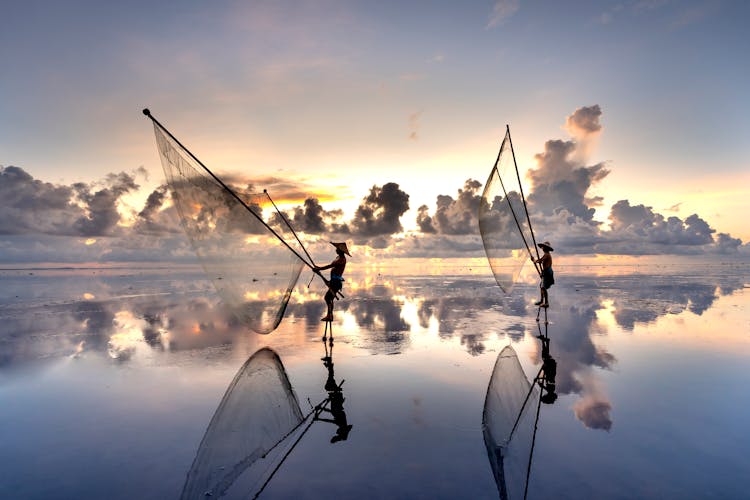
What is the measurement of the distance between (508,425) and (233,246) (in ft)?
23.7

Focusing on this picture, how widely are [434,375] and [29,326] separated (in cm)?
1707

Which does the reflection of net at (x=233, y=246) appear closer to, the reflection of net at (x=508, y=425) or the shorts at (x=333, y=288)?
the shorts at (x=333, y=288)

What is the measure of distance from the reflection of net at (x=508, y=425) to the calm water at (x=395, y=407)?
6.3 inches

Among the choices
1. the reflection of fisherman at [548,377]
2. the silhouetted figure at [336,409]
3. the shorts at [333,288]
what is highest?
the shorts at [333,288]

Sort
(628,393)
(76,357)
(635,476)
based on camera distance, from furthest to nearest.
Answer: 1. (76,357)
2. (628,393)
3. (635,476)

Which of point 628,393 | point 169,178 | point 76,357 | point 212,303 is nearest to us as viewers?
point 628,393

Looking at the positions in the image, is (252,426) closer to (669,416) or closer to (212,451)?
(212,451)

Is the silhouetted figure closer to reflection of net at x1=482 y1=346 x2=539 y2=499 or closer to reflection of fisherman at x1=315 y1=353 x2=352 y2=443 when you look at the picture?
reflection of fisherman at x1=315 y1=353 x2=352 y2=443

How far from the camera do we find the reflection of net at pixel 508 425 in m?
4.86

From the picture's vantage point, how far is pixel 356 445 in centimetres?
565

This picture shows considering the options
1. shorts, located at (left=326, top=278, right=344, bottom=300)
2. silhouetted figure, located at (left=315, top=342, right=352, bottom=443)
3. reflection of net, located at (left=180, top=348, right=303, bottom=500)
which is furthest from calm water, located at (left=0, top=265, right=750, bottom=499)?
shorts, located at (left=326, top=278, right=344, bottom=300)

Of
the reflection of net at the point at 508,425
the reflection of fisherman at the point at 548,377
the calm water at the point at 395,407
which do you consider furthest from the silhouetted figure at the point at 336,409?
the reflection of fisherman at the point at 548,377

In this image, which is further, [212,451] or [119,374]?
[119,374]

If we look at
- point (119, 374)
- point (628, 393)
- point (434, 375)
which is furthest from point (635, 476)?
point (119, 374)
